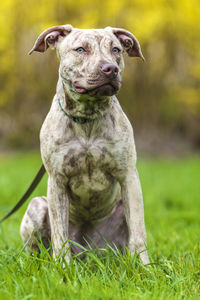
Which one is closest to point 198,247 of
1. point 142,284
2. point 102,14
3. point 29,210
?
point 142,284

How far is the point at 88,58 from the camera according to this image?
285 centimetres

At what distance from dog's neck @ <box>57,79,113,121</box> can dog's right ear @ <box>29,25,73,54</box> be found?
37 cm

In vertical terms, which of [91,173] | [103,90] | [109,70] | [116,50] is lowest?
[91,173]

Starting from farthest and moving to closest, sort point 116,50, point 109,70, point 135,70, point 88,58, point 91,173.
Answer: point 135,70
point 91,173
point 116,50
point 88,58
point 109,70

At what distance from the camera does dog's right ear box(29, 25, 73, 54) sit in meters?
3.12

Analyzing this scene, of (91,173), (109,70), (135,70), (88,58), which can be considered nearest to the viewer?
(109,70)

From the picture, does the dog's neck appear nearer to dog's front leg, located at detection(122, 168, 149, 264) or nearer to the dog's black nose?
the dog's black nose

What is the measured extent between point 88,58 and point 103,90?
0.83 ft

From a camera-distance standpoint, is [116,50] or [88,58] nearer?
[88,58]

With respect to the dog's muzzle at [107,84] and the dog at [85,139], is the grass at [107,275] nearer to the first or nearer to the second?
the dog at [85,139]

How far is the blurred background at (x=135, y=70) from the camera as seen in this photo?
15305 mm

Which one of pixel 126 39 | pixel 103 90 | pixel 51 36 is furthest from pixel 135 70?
pixel 103 90

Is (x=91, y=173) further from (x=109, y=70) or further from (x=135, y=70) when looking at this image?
(x=135, y=70)

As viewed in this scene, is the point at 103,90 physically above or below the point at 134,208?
above
